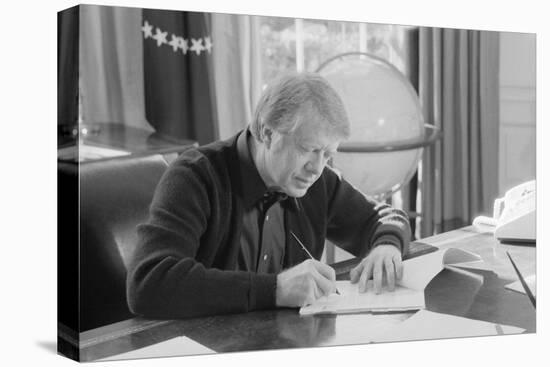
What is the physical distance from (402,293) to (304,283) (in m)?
0.33

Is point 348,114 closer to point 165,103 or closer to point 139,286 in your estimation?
point 165,103

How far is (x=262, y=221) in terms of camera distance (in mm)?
2742

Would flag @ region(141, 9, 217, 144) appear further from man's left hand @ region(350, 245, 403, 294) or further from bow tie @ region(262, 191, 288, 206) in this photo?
man's left hand @ region(350, 245, 403, 294)

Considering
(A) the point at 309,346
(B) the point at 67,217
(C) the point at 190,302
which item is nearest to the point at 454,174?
(A) the point at 309,346

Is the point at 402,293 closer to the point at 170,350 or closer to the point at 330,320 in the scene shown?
the point at 330,320

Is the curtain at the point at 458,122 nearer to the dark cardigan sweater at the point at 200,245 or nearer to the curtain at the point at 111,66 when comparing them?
the dark cardigan sweater at the point at 200,245

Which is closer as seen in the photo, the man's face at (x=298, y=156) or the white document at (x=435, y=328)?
the man's face at (x=298, y=156)

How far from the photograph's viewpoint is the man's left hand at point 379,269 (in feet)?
9.43

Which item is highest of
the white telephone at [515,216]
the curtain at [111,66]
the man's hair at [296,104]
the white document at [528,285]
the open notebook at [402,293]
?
the curtain at [111,66]

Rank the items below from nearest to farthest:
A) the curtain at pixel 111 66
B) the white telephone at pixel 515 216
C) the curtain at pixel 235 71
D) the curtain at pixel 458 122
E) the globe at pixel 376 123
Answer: the curtain at pixel 111 66 → the curtain at pixel 235 71 → the globe at pixel 376 123 → the curtain at pixel 458 122 → the white telephone at pixel 515 216

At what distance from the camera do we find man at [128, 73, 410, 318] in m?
2.61

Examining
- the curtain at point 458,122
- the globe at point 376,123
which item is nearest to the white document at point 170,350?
the globe at point 376,123

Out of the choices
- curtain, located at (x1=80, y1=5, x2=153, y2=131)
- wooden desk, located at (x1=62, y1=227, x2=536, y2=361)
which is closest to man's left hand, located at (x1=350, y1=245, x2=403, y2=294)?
wooden desk, located at (x1=62, y1=227, x2=536, y2=361)

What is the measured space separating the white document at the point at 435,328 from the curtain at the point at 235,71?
0.77 meters
